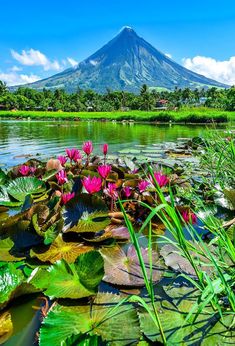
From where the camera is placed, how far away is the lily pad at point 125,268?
1.61 m

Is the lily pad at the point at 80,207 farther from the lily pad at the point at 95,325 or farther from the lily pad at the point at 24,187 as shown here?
the lily pad at the point at 24,187

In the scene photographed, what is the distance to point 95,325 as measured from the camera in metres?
1.27

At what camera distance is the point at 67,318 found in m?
1.27

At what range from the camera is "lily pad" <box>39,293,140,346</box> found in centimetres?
119

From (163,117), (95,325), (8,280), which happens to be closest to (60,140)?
(8,280)

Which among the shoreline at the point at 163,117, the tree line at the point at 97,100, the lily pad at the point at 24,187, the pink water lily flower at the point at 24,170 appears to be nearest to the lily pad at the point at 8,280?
the lily pad at the point at 24,187

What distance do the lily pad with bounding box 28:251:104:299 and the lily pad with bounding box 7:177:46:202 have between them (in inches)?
61.7

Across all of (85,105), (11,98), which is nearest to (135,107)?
(85,105)

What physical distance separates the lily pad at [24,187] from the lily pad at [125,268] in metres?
1.47

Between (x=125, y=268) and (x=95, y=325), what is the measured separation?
0.46 m

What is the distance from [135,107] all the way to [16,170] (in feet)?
227

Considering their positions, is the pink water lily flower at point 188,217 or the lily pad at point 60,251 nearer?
the lily pad at point 60,251

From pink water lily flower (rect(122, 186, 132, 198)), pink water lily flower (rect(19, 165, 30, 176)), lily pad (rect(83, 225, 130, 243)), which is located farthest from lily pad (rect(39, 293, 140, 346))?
pink water lily flower (rect(19, 165, 30, 176))

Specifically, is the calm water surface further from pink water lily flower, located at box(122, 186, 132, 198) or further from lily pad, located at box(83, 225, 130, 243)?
lily pad, located at box(83, 225, 130, 243)
